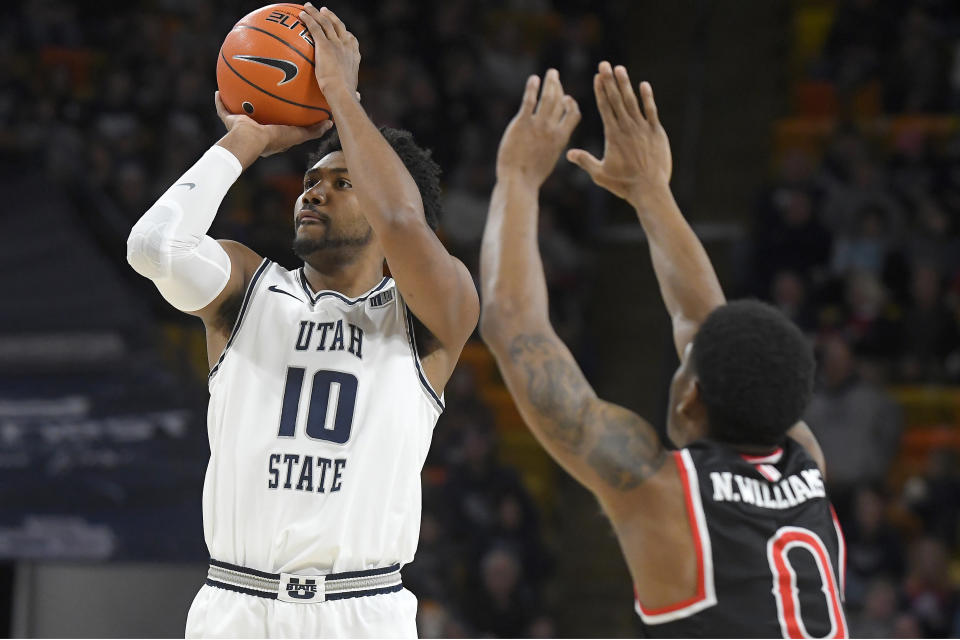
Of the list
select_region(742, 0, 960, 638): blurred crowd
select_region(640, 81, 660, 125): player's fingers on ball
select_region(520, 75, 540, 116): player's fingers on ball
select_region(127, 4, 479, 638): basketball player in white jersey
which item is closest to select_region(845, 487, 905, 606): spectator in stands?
select_region(742, 0, 960, 638): blurred crowd

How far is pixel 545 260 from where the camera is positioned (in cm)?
999

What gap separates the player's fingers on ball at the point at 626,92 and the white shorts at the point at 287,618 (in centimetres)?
161

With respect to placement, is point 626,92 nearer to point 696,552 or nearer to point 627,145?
point 627,145

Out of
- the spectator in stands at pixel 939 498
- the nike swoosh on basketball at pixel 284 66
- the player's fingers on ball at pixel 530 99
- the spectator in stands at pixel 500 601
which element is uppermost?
the nike swoosh on basketball at pixel 284 66

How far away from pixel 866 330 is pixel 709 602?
243 inches

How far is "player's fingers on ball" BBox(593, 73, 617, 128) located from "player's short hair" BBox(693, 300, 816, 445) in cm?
95

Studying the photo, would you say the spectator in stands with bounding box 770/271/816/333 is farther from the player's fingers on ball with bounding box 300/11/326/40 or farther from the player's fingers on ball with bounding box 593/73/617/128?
the player's fingers on ball with bounding box 300/11/326/40

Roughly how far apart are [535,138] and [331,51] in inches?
24.0

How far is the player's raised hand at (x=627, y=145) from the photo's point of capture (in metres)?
3.59

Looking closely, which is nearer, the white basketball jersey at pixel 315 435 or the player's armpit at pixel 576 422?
the player's armpit at pixel 576 422

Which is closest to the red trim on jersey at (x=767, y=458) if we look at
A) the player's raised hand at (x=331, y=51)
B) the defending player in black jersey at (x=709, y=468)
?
the defending player in black jersey at (x=709, y=468)

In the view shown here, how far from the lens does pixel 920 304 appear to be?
841 cm

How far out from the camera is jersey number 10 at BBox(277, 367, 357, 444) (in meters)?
3.21

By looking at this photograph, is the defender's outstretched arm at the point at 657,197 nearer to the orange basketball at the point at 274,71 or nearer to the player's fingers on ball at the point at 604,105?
the player's fingers on ball at the point at 604,105
